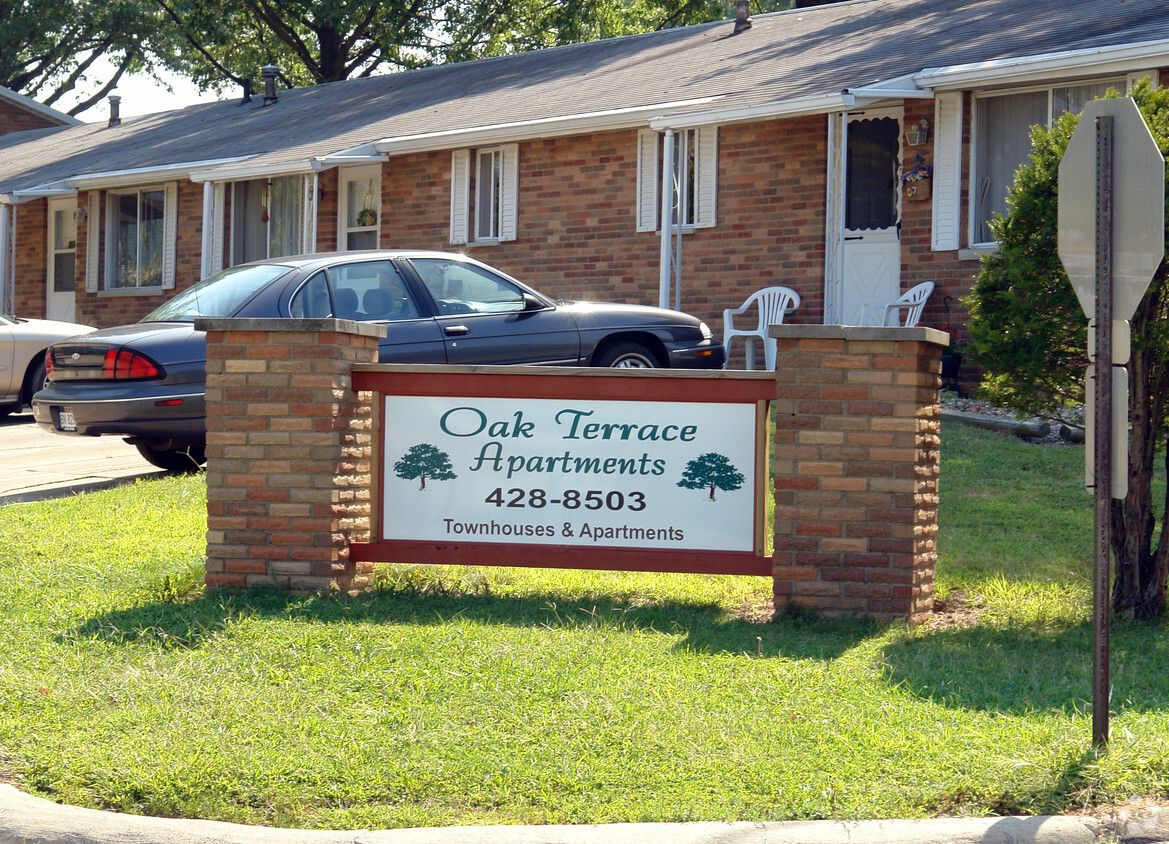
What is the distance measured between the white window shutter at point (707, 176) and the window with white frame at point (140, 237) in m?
9.30

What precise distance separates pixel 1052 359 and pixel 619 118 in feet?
31.4

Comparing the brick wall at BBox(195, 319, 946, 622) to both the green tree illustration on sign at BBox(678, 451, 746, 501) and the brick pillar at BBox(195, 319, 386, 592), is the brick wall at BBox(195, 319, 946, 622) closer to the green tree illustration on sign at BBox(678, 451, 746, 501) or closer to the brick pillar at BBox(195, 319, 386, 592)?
the brick pillar at BBox(195, 319, 386, 592)

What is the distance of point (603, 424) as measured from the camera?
21.1 feet

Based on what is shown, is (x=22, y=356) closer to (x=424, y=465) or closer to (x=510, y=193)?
(x=510, y=193)

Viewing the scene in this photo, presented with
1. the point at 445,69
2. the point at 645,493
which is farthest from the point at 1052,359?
the point at 445,69

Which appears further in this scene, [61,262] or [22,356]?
[61,262]

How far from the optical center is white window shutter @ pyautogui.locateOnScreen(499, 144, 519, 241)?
658 inches

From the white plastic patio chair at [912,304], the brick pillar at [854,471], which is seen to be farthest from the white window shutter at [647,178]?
the brick pillar at [854,471]

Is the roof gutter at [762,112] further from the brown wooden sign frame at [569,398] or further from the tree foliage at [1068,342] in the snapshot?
the brown wooden sign frame at [569,398]

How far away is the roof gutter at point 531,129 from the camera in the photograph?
14.9 m

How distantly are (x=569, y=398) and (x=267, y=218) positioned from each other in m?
14.4

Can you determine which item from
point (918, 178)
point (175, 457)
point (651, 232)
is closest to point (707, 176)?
point (651, 232)

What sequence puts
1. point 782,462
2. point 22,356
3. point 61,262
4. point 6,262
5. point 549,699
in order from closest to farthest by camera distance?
point 549,699 → point 782,462 → point 22,356 → point 6,262 → point 61,262

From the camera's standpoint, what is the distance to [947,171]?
1325cm
